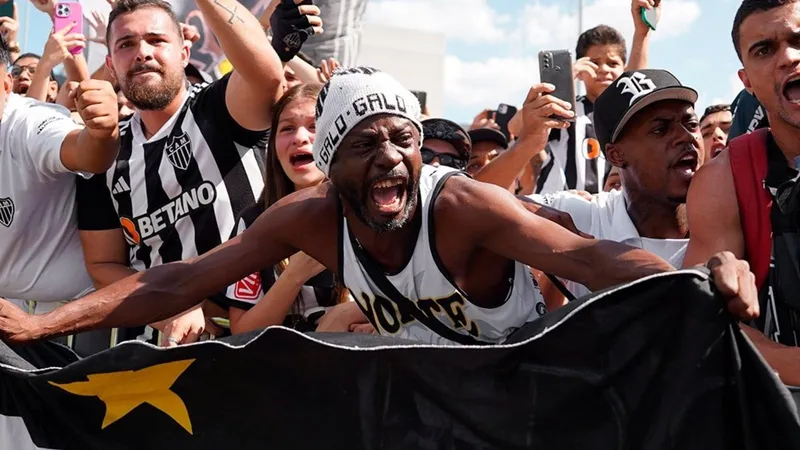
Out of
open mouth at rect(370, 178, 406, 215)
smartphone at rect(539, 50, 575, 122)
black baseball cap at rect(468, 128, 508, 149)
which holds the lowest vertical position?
open mouth at rect(370, 178, 406, 215)

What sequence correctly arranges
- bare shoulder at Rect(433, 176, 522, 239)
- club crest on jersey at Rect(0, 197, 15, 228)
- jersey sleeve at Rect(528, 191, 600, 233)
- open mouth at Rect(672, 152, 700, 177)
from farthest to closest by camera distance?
club crest on jersey at Rect(0, 197, 15, 228)
jersey sleeve at Rect(528, 191, 600, 233)
open mouth at Rect(672, 152, 700, 177)
bare shoulder at Rect(433, 176, 522, 239)

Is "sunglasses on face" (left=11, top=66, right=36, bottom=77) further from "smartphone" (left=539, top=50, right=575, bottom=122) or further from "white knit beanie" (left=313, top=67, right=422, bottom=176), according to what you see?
"white knit beanie" (left=313, top=67, right=422, bottom=176)

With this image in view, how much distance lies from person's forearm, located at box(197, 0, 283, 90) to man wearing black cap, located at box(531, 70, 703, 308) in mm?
1287

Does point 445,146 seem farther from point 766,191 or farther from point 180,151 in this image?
point 766,191

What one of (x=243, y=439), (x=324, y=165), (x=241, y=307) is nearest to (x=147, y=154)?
(x=241, y=307)

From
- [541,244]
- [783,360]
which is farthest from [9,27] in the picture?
[783,360]

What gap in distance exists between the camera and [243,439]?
2760mm

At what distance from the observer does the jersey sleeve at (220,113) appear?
4410 millimetres

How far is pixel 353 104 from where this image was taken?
323 centimetres

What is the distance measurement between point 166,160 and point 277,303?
93 centimetres

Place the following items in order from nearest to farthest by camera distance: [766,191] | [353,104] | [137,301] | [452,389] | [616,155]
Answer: [452,389]
[766,191]
[353,104]
[137,301]
[616,155]

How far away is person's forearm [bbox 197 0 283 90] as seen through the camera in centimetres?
401

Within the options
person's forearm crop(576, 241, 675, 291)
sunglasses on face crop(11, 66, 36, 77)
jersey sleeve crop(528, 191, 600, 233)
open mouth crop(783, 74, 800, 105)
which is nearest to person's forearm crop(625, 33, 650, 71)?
jersey sleeve crop(528, 191, 600, 233)

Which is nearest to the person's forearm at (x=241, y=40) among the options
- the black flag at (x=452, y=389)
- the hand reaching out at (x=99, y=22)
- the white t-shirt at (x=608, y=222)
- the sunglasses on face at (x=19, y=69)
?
the white t-shirt at (x=608, y=222)
